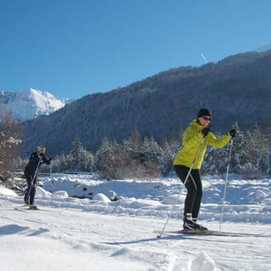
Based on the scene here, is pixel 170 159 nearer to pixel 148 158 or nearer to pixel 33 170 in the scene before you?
pixel 148 158

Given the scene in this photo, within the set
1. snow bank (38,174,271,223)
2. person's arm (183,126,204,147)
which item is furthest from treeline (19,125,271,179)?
person's arm (183,126,204,147)

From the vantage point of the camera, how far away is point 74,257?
5.54 meters

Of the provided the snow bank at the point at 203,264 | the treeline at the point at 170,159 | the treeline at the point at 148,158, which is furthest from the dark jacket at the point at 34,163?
the treeline at the point at 170,159

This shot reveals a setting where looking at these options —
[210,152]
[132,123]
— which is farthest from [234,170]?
[132,123]

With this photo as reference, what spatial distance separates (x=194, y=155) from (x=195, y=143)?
0.20 m

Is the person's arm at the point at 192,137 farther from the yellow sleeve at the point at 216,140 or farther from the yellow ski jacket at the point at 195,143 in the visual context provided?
the yellow sleeve at the point at 216,140

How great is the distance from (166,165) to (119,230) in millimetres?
53875

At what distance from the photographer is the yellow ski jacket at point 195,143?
325 inches

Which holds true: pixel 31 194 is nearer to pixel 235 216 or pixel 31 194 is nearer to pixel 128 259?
pixel 235 216

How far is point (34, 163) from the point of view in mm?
15352

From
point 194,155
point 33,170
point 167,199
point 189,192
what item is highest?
point 194,155

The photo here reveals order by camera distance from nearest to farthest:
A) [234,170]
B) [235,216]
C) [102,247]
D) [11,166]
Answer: [102,247] < [235,216] < [11,166] < [234,170]

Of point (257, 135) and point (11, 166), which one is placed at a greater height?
point (257, 135)

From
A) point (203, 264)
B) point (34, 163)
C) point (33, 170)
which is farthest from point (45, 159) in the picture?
point (203, 264)
